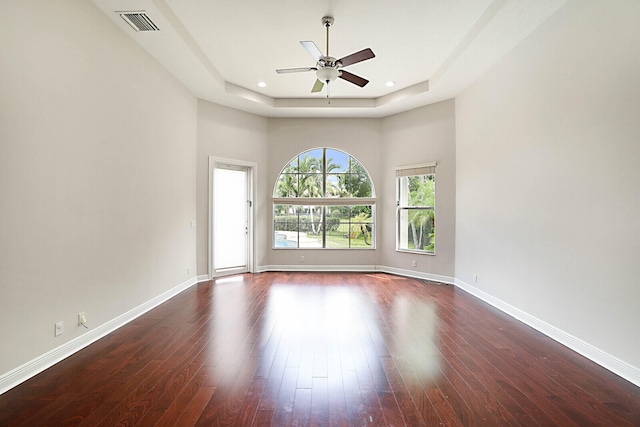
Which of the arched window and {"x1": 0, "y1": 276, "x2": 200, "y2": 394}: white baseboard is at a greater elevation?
the arched window

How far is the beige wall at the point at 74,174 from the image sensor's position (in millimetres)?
2373

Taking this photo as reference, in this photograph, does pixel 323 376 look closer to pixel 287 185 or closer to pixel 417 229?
pixel 417 229

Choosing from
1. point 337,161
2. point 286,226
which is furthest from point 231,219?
point 337,161

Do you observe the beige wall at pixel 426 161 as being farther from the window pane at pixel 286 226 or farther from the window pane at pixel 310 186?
the window pane at pixel 286 226

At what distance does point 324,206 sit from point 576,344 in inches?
187

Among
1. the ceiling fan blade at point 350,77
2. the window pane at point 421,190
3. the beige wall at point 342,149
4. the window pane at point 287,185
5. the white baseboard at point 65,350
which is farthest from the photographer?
the window pane at point 287,185

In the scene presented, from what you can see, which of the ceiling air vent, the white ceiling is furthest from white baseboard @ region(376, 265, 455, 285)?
the ceiling air vent

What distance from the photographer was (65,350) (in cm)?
283

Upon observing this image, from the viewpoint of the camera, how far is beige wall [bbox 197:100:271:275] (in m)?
5.80

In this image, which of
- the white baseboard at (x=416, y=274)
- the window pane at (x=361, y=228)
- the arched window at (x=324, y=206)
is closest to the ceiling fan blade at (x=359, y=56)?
the arched window at (x=324, y=206)

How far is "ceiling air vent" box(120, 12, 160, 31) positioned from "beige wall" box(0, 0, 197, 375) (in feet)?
0.68

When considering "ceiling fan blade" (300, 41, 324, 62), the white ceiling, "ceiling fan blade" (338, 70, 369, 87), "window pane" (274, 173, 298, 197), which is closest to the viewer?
"ceiling fan blade" (300, 41, 324, 62)

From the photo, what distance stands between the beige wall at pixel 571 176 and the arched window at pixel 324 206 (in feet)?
8.86

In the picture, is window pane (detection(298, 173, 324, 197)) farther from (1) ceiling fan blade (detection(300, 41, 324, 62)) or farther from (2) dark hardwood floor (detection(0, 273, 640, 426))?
(1) ceiling fan blade (detection(300, 41, 324, 62))
